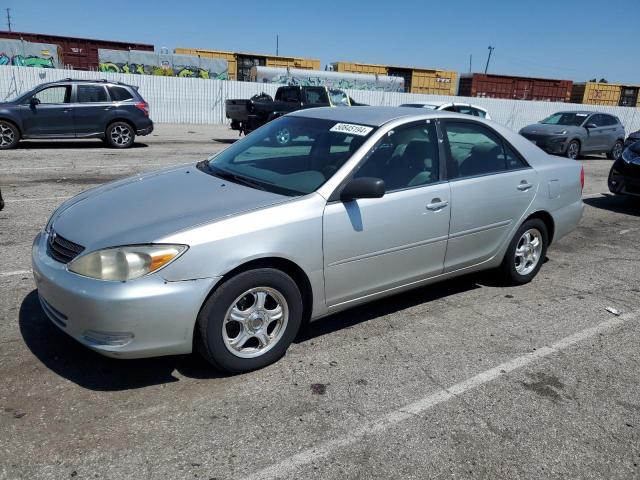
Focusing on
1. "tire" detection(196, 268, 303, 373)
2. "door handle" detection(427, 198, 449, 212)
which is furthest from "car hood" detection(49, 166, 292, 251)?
"door handle" detection(427, 198, 449, 212)

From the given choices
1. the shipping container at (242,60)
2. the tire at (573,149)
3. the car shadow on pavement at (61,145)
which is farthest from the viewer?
the shipping container at (242,60)

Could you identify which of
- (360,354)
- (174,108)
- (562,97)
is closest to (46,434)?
(360,354)

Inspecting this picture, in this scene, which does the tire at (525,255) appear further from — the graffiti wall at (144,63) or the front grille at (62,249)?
the graffiti wall at (144,63)

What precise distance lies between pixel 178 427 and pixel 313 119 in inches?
105

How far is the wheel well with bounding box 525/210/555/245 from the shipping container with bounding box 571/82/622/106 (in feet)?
143

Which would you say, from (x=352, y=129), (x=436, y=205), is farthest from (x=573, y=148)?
(x=352, y=129)

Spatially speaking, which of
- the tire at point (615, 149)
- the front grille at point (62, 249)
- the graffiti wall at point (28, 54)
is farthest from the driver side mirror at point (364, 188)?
the graffiti wall at point (28, 54)

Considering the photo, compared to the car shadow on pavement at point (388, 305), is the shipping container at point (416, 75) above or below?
above

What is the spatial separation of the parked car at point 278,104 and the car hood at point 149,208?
13.4 m

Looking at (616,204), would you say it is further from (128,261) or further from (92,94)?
(92,94)

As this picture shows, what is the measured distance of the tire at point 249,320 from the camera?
311 centimetres

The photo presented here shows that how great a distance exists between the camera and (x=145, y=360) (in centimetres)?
348

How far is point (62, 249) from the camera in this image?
3205 millimetres

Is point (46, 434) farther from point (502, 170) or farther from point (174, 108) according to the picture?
point (174, 108)
